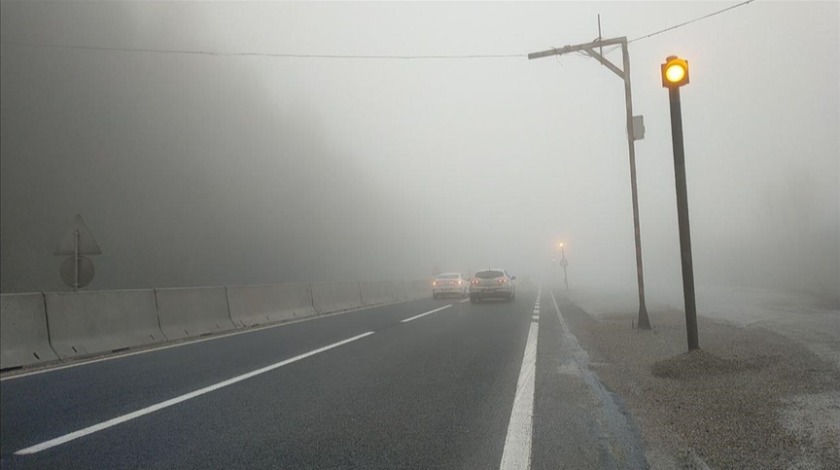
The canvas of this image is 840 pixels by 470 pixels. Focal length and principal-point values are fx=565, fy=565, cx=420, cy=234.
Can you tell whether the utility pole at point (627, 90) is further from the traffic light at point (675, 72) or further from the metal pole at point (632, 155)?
the traffic light at point (675, 72)

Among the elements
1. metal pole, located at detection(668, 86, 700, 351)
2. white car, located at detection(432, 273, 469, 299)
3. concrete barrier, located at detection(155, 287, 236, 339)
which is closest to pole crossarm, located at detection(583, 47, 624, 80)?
metal pole, located at detection(668, 86, 700, 351)

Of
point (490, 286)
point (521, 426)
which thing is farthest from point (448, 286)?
point (521, 426)

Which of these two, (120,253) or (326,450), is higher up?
(120,253)

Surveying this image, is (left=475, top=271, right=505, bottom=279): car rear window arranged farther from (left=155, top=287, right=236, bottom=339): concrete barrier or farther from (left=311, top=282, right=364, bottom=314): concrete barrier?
(left=155, top=287, right=236, bottom=339): concrete barrier

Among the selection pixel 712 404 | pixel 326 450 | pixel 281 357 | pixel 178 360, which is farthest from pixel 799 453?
pixel 178 360

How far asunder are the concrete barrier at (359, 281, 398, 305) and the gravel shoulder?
17.2m

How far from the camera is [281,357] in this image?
29.4 feet

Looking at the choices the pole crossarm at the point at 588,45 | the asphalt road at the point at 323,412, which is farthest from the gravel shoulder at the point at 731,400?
the pole crossarm at the point at 588,45

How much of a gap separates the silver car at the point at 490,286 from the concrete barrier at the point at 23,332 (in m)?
18.1

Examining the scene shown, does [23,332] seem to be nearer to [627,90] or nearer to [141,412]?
[141,412]

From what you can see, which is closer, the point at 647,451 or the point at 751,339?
the point at 647,451

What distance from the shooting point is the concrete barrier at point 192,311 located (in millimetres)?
12180

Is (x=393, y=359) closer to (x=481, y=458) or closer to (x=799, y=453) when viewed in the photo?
(x=481, y=458)

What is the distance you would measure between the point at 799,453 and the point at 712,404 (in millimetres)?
1441
